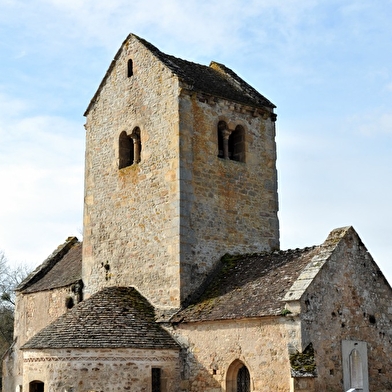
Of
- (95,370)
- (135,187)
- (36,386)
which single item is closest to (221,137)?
(135,187)

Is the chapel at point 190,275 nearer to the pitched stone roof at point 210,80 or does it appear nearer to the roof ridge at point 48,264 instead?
the pitched stone roof at point 210,80

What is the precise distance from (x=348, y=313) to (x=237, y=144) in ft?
22.8

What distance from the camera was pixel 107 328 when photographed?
17719mm

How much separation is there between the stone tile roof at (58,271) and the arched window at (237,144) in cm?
635

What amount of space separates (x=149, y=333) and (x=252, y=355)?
10.1 ft

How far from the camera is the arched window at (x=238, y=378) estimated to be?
17.0 meters

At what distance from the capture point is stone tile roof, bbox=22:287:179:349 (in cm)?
1727

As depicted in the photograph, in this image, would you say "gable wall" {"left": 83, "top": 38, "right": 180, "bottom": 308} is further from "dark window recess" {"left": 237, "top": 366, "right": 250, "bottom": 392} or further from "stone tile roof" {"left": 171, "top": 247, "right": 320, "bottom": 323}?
"dark window recess" {"left": 237, "top": 366, "right": 250, "bottom": 392}

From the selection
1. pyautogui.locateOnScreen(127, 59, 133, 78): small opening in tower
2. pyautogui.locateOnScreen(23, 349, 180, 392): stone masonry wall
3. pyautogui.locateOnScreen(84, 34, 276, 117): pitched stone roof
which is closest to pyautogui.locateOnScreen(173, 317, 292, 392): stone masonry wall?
pyautogui.locateOnScreen(23, 349, 180, 392): stone masonry wall

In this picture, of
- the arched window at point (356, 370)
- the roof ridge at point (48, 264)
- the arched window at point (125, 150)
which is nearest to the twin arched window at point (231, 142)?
the arched window at point (125, 150)

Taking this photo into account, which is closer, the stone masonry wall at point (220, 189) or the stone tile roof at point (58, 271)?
the stone masonry wall at point (220, 189)

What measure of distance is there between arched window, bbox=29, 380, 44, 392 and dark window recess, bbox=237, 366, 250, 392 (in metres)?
5.08

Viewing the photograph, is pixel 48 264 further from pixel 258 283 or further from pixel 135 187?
pixel 258 283

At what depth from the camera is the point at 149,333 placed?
18.1 metres
